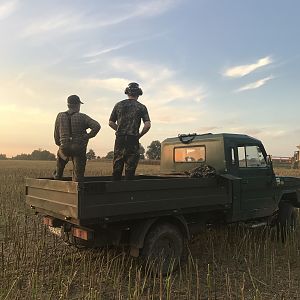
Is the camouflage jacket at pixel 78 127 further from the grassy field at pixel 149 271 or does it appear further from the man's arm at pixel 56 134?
the grassy field at pixel 149 271

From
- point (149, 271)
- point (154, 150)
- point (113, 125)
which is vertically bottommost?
point (149, 271)

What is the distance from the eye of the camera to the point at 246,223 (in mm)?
7336

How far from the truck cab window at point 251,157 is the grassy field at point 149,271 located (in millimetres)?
1220

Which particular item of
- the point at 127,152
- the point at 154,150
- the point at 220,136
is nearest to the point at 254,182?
the point at 220,136

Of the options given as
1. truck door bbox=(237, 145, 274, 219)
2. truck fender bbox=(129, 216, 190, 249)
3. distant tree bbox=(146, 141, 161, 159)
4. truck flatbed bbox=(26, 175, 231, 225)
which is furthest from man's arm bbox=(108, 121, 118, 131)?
distant tree bbox=(146, 141, 161, 159)

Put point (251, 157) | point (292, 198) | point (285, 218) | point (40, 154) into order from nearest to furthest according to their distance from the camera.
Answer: point (251, 157)
point (285, 218)
point (292, 198)
point (40, 154)

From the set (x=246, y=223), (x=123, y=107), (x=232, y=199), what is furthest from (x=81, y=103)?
(x=246, y=223)

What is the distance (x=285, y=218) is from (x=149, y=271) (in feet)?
11.9

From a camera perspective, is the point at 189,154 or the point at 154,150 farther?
the point at 154,150

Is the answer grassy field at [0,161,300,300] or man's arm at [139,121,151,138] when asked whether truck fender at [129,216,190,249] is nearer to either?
grassy field at [0,161,300,300]

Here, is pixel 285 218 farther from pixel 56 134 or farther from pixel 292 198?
pixel 56 134

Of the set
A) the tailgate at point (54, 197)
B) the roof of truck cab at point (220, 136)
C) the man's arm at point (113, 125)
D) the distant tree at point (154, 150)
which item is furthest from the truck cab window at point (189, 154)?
the distant tree at point (154, 150)

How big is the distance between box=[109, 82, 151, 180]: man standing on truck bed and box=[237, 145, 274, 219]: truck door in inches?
74.3

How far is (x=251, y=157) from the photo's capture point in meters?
7.29
